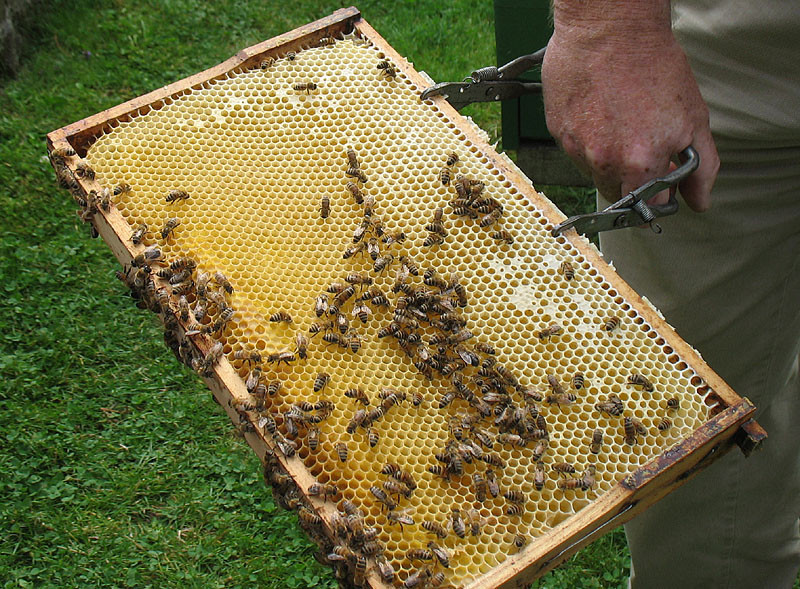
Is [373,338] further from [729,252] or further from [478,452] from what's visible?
[729,252]

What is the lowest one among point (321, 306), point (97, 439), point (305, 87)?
point (97, 439)

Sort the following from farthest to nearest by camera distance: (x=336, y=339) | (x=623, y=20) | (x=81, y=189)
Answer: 1. (x=81, y=189)
2. (x=336, y=339)
3. (x=623, y=20)

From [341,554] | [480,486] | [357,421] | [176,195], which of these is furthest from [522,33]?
[341,554]

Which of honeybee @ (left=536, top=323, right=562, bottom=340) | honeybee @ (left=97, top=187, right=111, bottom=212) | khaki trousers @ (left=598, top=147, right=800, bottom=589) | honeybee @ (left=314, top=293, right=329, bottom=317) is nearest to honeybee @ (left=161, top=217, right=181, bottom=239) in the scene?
honeybee @ (left=97, top=187, right=111, bottom=212)

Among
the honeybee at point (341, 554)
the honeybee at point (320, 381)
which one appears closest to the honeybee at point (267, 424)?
the honeybee at point (320, 381)

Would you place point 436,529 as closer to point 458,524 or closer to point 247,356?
point 458,524

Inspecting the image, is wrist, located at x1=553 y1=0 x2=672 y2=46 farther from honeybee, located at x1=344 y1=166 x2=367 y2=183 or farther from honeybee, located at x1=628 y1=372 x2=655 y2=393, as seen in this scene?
honeybee, located at x1=628 y1=372 x2=655 y2=393
